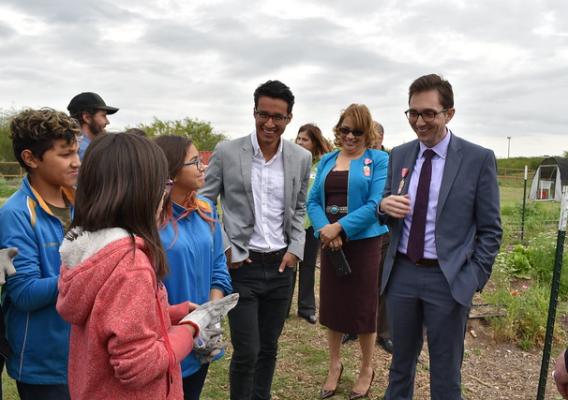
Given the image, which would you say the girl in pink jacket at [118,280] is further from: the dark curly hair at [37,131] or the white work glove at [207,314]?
the dark curly hair at [37,131]

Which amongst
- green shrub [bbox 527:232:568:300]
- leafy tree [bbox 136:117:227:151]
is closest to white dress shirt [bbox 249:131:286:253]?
green shrub [bbox 527:232:568:300]

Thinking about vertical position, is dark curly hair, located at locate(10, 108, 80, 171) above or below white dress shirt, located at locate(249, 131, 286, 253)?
above

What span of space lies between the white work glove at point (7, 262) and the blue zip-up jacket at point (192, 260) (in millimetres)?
551

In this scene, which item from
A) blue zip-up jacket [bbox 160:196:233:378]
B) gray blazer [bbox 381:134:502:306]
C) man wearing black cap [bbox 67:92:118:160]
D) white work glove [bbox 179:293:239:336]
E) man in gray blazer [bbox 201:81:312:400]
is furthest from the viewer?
man wearing black cap [bbox 67:92:118:160]

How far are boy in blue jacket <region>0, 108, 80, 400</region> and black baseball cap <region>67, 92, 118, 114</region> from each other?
3.16 meters

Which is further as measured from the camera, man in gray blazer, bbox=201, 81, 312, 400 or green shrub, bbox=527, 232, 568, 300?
green shrub, bbox=527, 232, 568, 300

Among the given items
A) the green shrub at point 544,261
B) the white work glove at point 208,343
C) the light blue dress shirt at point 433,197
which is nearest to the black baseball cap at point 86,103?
the light blue dress shirt at point 433,197

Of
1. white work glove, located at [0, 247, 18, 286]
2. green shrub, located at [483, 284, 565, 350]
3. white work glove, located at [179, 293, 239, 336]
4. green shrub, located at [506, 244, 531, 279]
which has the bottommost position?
green shrub, located at [483, 284, 565, 350]

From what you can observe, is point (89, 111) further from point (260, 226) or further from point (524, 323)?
point (524, 323)

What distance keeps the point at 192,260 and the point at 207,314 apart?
0.39 metres

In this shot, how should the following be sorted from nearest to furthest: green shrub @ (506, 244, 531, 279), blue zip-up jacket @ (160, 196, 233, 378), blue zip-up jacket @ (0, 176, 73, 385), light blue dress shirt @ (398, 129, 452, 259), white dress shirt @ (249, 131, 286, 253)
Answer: blue zip-up jacket @ (0, 176, 73, 385) → blue zip-up jacket @ (160, 196, 233, 378) → light blue dress shirt @ (398, 129, 452, 259) → white dress shirt @ (249, 131, 286, 253) → green shrub @ (506, 244, 531, 279)

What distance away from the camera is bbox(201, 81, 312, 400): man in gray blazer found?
279cm

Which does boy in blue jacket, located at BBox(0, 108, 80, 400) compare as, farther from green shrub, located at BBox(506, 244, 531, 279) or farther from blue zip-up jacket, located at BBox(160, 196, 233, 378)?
green shrub, located at BBox(506, 244, 531, 279)

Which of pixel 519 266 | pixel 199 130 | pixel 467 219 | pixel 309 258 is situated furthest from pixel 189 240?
pixel 199 130
